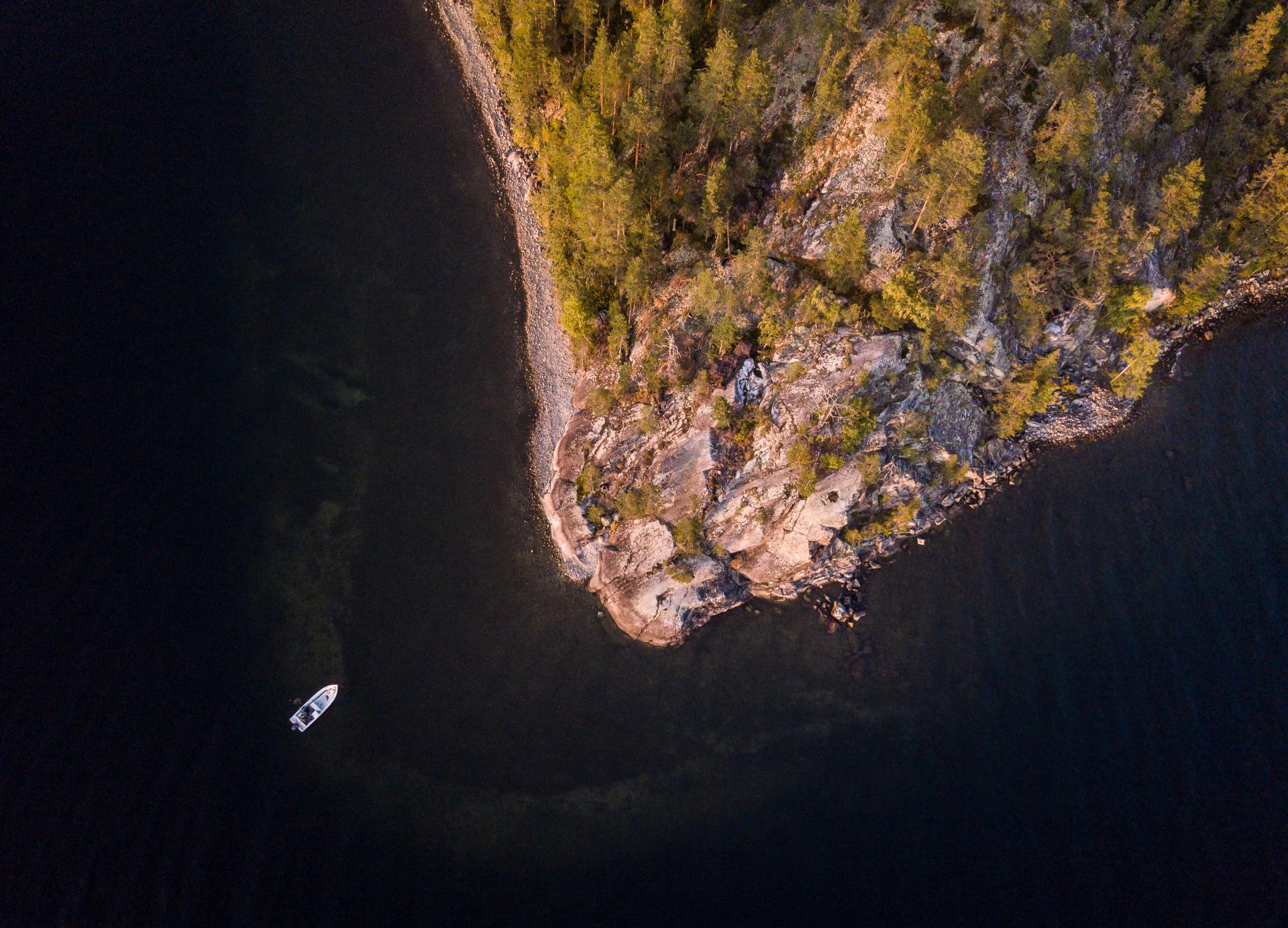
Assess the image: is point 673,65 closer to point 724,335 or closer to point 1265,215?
point 724,335

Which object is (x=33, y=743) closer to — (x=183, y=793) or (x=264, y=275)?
(x=183, y=793)

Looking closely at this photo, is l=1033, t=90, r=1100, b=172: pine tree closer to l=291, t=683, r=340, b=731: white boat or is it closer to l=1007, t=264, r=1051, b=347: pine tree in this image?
l=1007, t=264, r=1051, b=347: pine tree

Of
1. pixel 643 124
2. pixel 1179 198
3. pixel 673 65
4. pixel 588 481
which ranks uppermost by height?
pixel 673 65

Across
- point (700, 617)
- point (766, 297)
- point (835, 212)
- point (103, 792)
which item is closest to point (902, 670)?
point (700, 617)

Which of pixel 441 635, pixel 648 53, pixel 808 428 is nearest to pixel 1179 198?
pixel 808 428

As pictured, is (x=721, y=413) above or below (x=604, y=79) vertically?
below

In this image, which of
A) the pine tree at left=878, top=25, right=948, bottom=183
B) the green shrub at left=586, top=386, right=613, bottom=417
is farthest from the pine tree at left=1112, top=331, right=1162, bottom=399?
the green shrub at left=586, top=386, right=613, bottom=417

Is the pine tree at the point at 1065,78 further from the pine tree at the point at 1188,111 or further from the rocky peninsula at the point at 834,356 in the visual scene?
the pine tree at the point at 1188,111
